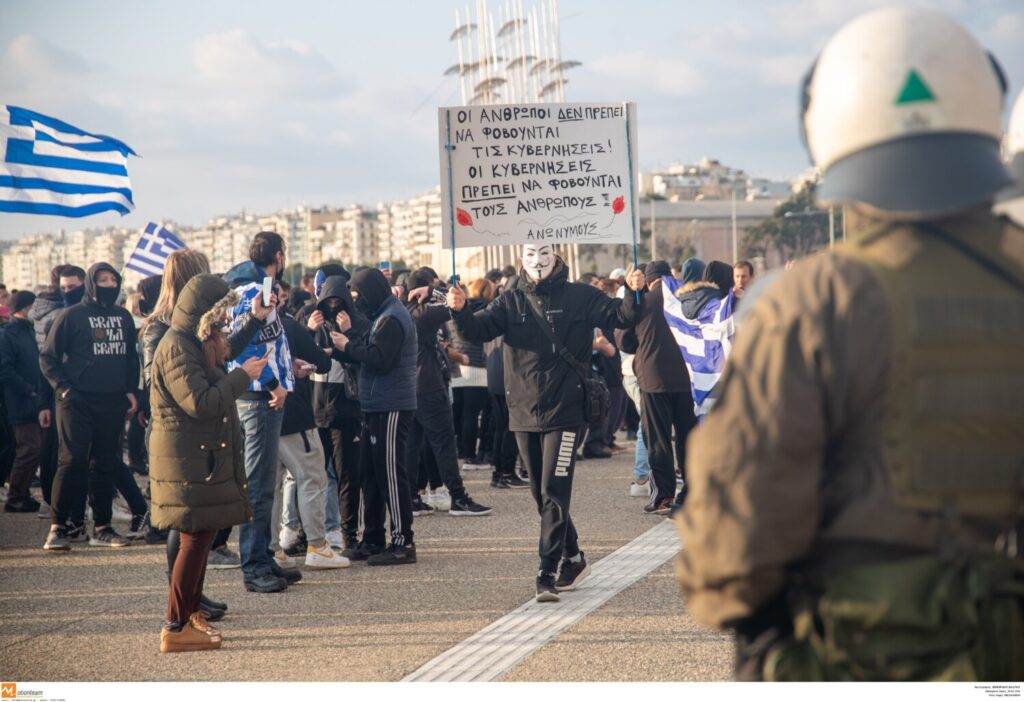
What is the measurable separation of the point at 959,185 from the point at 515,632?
174 inches

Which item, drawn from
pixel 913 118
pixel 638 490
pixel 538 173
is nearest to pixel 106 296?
pixel 538 173

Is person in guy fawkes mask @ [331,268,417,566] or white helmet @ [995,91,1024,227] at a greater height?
white helmet @ [995,91,1024,227]

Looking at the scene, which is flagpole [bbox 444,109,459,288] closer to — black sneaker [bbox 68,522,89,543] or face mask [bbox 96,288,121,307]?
face mask [bbox 96,288,121,307]

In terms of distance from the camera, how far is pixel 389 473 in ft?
28.0

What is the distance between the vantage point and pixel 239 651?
6.31m

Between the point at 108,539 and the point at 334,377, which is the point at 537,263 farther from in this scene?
the point at 108,539

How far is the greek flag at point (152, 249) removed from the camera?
14.5 m

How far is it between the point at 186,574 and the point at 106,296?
12.7 feet

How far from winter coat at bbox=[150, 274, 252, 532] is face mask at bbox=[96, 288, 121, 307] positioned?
3.29 metres

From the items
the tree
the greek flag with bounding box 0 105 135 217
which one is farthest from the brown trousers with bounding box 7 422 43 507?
the tree

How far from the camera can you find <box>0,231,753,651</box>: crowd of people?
6.48 m

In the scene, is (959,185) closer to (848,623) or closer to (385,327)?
(848,623)

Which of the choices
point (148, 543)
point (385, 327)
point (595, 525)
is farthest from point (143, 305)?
point (595, 525)

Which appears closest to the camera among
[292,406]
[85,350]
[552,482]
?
[552,482]
